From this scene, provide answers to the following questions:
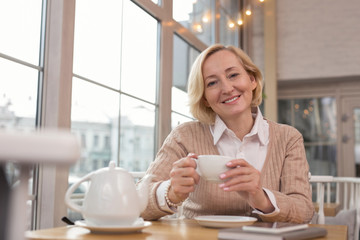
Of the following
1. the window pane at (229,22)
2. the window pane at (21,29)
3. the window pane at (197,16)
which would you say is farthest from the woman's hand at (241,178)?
the window pane at (229,22)

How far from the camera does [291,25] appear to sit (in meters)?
5.16

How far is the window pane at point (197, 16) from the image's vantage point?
11.6 ft

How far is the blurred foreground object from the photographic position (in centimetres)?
A: 27

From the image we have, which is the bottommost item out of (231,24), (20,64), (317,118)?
(20,64)

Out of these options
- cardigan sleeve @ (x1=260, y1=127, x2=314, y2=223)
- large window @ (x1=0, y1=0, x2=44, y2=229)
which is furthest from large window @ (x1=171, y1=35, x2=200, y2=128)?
cardigan sleeve @ (x1=260, y1=127, x2=314, y2=223)

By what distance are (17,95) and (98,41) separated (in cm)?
74

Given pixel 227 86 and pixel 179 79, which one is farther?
Answer: pixel 179 79

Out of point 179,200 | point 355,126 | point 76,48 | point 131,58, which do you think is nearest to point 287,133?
point 179,200

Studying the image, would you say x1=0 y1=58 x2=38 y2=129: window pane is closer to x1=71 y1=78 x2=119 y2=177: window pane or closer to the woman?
x1=71 y1=78 x2=119 y2=177: window pane

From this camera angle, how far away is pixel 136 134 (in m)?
2.80

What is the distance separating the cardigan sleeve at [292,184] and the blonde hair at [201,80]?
286 millimetres

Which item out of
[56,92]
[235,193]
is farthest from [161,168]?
[56,92]

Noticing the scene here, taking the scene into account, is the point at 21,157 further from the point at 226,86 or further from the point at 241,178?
the point at 226,86

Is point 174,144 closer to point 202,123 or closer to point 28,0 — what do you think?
point 202,123
